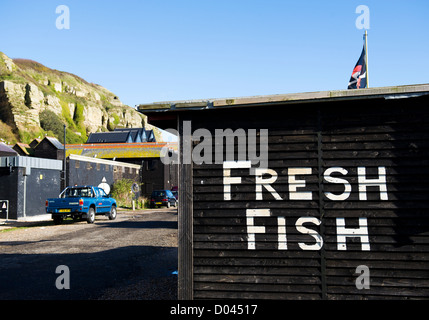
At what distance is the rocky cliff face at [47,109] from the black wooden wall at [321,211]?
80509mm

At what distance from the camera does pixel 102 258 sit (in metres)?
10.2

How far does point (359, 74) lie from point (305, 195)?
10664mm

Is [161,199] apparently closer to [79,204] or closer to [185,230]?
[79,204]

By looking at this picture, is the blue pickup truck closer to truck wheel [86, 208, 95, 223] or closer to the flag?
truck wheel [86, 208, 95, 223]

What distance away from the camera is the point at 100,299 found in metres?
6.40

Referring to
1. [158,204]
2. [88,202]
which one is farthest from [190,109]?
[158,204]

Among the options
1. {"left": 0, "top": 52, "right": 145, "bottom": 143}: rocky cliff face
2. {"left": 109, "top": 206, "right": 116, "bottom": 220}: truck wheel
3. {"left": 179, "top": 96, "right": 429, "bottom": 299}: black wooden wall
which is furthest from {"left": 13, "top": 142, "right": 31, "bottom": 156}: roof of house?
{"left": 179, "top": 96, "right": 429, "bottom": 299}: black wooden wall

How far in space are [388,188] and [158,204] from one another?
30.8m

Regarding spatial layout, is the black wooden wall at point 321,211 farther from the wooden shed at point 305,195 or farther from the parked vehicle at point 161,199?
the parked vehicle at point 161,199

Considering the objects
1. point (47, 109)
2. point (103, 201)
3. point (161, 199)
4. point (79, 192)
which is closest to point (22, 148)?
point (161, 199)

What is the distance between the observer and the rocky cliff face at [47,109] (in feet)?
264

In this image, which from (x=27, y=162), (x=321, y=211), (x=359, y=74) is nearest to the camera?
(x=321, y=211)

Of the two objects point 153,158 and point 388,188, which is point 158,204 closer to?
point 153,158
